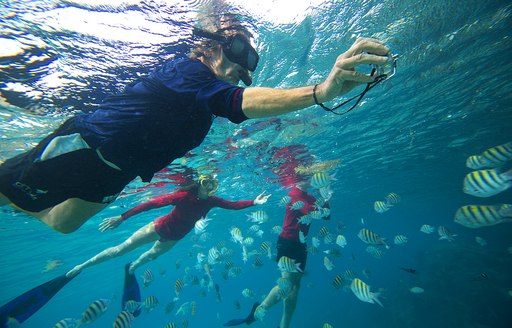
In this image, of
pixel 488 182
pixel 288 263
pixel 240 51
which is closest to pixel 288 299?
pixel 288 263

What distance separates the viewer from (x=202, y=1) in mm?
5625

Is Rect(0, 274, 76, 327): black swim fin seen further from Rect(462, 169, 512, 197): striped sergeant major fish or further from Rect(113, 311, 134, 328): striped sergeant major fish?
Rect(462, 169, 512, 197): striped sergeant major fish

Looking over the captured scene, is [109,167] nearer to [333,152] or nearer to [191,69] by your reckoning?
[191,69]

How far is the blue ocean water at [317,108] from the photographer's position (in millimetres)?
5969

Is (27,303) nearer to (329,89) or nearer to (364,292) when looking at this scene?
(329,89)

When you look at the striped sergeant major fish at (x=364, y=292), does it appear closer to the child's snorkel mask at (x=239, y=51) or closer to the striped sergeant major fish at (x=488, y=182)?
the striped sergeant major fish at (x=488, y=182)

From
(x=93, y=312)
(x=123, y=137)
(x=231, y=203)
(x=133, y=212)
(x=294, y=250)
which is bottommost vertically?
(x=93, y=312)

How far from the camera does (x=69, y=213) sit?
12.8ft

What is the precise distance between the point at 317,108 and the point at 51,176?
40.1 ft

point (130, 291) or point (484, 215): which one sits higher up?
point (484, 215)

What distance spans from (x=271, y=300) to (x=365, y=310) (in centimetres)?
2989

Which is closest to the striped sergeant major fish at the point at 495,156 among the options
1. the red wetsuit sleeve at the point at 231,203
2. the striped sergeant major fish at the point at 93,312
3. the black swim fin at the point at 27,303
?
the red wetsuit sleeve at the point at 231,203

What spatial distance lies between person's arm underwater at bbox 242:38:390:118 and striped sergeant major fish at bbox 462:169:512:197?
538 cm

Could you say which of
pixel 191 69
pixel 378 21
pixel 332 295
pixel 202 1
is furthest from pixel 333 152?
pixel 332 295
